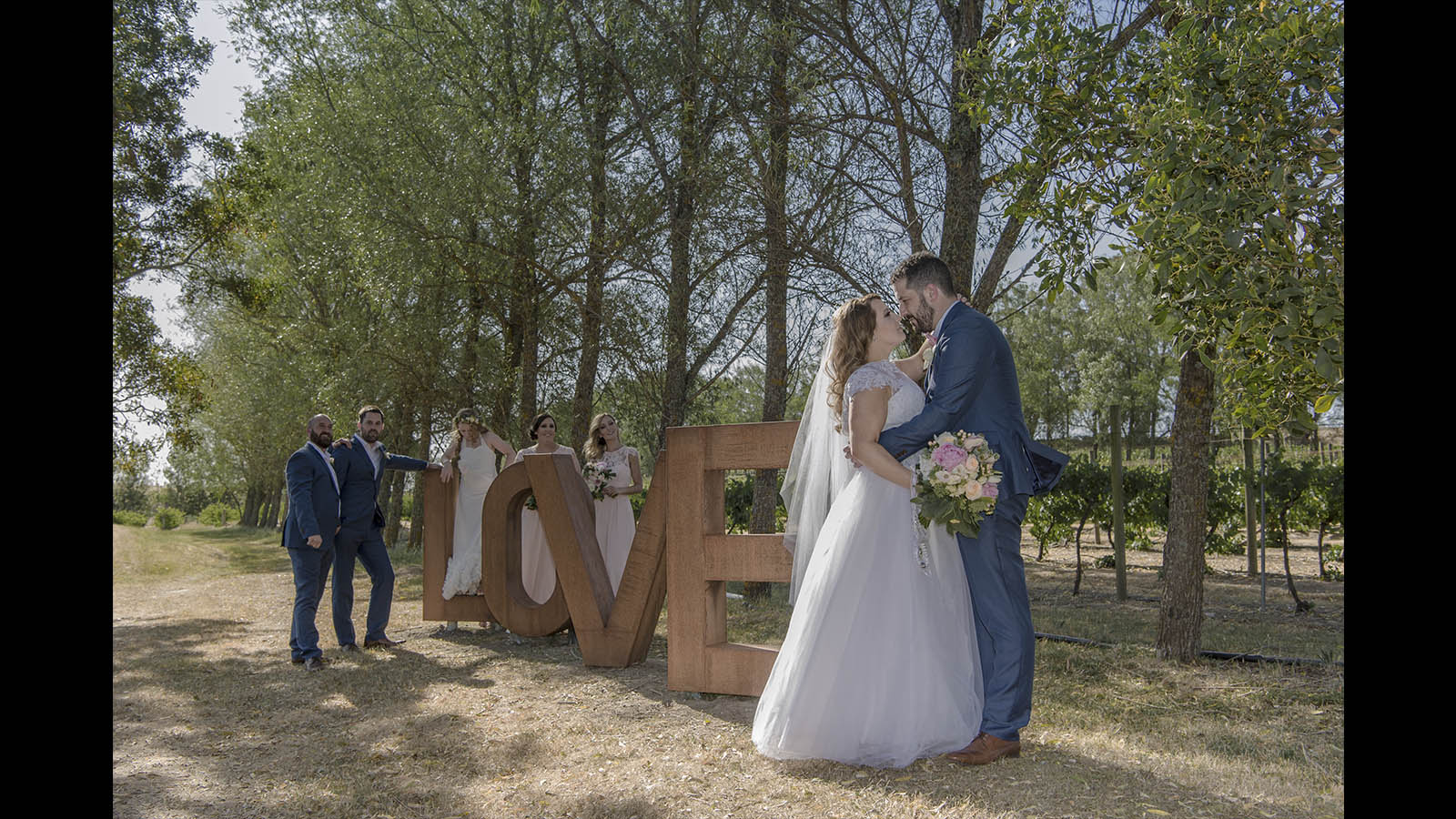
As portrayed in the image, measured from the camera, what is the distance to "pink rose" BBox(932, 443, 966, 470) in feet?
15.0

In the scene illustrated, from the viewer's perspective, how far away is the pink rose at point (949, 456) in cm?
457

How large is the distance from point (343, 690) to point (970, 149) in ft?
23.5

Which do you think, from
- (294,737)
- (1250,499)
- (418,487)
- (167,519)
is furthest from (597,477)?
(167,519)

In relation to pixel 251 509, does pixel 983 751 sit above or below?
above

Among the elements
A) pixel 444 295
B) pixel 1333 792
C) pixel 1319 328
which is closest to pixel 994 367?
pixel 1319 328

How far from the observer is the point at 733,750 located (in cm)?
525

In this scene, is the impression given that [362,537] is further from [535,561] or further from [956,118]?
[956,118]

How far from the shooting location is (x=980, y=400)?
15.9 ft

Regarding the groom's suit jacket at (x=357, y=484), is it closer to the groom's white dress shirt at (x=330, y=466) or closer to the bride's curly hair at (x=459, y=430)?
the groom's white dress shirt at (x=330, y=466)

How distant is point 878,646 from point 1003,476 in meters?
1.04

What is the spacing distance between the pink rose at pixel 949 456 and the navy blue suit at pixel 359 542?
5989 millimetres

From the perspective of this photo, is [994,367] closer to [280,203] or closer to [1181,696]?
[1181,696]

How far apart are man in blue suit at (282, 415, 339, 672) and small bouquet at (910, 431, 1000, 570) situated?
581 cm

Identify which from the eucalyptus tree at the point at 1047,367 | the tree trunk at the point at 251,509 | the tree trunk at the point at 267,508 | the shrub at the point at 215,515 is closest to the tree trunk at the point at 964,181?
the eucalyptus tree at the point at 1047,367
